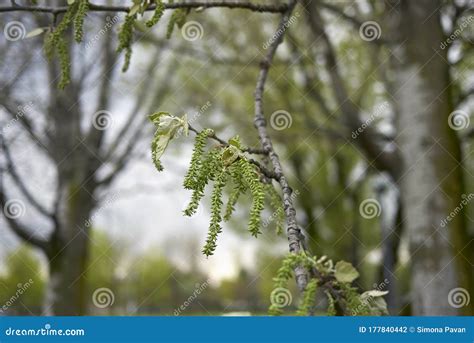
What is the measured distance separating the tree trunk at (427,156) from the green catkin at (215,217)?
242cm

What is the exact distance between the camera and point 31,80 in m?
6.51

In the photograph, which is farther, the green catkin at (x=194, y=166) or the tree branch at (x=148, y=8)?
the tree branch at (x=148, y=8)

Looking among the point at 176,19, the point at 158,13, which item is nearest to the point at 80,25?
the point at 158,13

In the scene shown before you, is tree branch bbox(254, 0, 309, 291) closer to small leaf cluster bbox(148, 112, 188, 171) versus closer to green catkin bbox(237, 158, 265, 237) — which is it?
green catkin bbox(237, 158, 265, 237)

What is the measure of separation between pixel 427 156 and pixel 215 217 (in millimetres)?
2586

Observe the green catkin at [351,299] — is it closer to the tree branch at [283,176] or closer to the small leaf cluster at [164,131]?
the tree branch at [283,176]

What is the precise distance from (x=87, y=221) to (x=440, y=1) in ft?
15.3

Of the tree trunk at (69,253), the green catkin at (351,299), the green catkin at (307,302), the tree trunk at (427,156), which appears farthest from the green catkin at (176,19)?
the tree trunk at (69,253)

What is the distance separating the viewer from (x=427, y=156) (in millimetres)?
3320

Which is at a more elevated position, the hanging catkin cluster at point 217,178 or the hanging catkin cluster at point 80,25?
the hanging catkin cluster at point 80,25

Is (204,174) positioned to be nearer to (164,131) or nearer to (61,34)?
(164,131)

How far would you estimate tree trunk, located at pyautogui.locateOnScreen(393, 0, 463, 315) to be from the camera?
3.20 metres

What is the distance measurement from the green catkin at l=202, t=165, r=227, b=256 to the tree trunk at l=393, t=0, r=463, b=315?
2.42 meters

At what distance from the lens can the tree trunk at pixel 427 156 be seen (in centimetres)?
320
